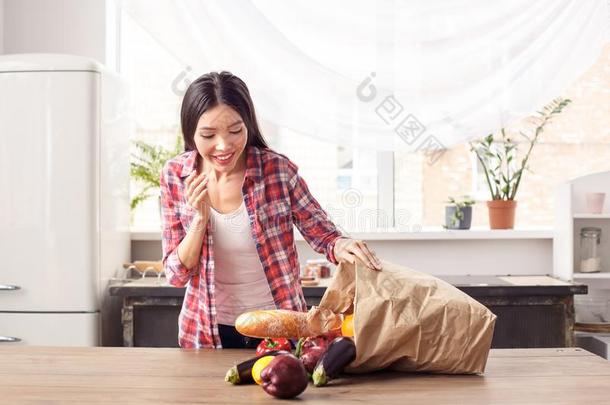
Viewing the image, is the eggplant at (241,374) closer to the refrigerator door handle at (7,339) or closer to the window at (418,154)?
the refrigerator door handle at (7,339)

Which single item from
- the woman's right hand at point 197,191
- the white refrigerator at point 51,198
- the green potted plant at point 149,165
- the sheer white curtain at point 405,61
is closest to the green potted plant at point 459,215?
the sheer white curtain at point 405,61

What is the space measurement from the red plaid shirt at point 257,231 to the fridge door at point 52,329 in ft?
3.73

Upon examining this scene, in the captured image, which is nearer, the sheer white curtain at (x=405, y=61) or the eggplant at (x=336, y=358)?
the eggplant at (x=336, y=358)

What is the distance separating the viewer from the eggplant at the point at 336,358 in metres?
1.82

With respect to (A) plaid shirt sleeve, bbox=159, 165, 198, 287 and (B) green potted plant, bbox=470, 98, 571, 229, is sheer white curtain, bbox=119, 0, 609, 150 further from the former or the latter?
(A) plaid shirt sleeve, bbox=159, 165, 198, 287

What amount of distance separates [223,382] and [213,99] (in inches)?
29.4

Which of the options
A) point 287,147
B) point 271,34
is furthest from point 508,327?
point 271,34

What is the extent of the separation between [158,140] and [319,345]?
2458 mm

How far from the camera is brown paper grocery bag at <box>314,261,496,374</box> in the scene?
6.09 feet

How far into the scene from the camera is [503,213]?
4004mm

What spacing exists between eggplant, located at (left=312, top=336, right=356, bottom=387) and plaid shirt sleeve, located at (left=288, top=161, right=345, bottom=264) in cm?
51

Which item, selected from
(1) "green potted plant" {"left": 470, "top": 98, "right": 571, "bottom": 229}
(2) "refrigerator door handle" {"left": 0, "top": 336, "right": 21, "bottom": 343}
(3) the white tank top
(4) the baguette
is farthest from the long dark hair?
(1) "green potted plant" {"left": 470, "top": 98, "right": 571, "bottom": 229}

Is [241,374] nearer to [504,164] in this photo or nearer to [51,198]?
[51,198]

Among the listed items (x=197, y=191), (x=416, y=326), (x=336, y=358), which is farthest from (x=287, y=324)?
(x=197, y=191)
